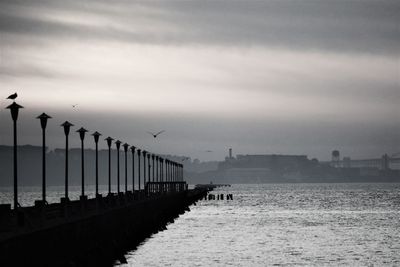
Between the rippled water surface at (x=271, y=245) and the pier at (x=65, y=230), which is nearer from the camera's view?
the pier at (x=65, y=230)

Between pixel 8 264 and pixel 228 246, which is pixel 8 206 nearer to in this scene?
pixel 8 264

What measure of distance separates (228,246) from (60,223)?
37.3 m

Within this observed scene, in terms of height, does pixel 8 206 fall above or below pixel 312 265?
above

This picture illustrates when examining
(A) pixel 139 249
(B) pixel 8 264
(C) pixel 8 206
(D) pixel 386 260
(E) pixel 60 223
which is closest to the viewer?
(B) pixel 8 264

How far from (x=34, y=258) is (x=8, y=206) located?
2.98 m

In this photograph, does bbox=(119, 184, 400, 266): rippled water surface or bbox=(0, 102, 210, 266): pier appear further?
bbox=(119, 184, 400, 266): rippled water surface

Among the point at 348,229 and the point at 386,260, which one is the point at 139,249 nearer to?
the point at 386,260

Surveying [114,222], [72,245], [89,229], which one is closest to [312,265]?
[114,222]

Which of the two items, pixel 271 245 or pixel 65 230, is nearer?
pixel 65 230

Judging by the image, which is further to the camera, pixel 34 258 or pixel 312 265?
pixel 312 265

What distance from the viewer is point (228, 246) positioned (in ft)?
245

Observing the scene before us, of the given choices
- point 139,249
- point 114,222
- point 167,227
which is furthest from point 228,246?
point 167,227

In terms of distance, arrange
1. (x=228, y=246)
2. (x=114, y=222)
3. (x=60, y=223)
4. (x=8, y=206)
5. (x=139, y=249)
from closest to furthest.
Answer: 1. (x=8, y=206)
2. (x=60, y=223)
3. (x=114, y=222)
4. (x=139, y=249)
5. (x=228, y=246)

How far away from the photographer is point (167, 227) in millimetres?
99938
